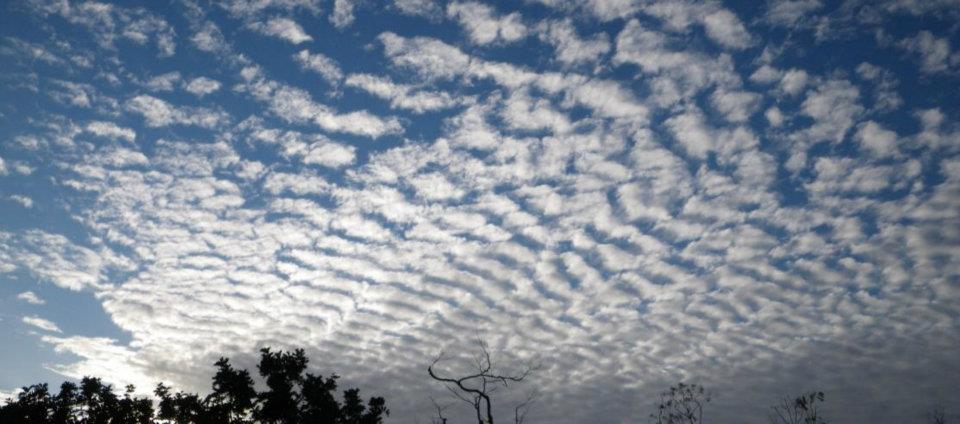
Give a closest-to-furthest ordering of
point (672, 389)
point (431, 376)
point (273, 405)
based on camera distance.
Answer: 1. point (431, 376)
2. point (273, 405)
3. point (672, 389)

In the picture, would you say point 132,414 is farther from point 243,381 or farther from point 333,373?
point 333,373

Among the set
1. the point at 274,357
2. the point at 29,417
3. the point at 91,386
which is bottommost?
the point at 29,417

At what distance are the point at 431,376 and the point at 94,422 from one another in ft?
116

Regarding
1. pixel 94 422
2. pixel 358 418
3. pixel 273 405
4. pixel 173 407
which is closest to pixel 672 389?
pixel 358 418

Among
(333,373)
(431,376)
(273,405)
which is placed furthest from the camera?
(333,373)

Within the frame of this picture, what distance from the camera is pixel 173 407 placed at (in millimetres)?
41875

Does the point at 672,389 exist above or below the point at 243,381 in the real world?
above

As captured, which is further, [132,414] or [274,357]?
[132,414]

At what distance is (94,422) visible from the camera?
140ft

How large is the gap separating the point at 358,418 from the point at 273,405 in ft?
20.5

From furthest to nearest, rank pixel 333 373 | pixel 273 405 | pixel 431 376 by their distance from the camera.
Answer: pixel 333 373 → pixel 273 405 → pixel 431 376

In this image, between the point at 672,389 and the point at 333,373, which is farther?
the point at 672,389

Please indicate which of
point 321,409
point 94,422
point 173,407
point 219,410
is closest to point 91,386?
point 94,422

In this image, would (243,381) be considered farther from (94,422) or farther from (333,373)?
(94,422)
